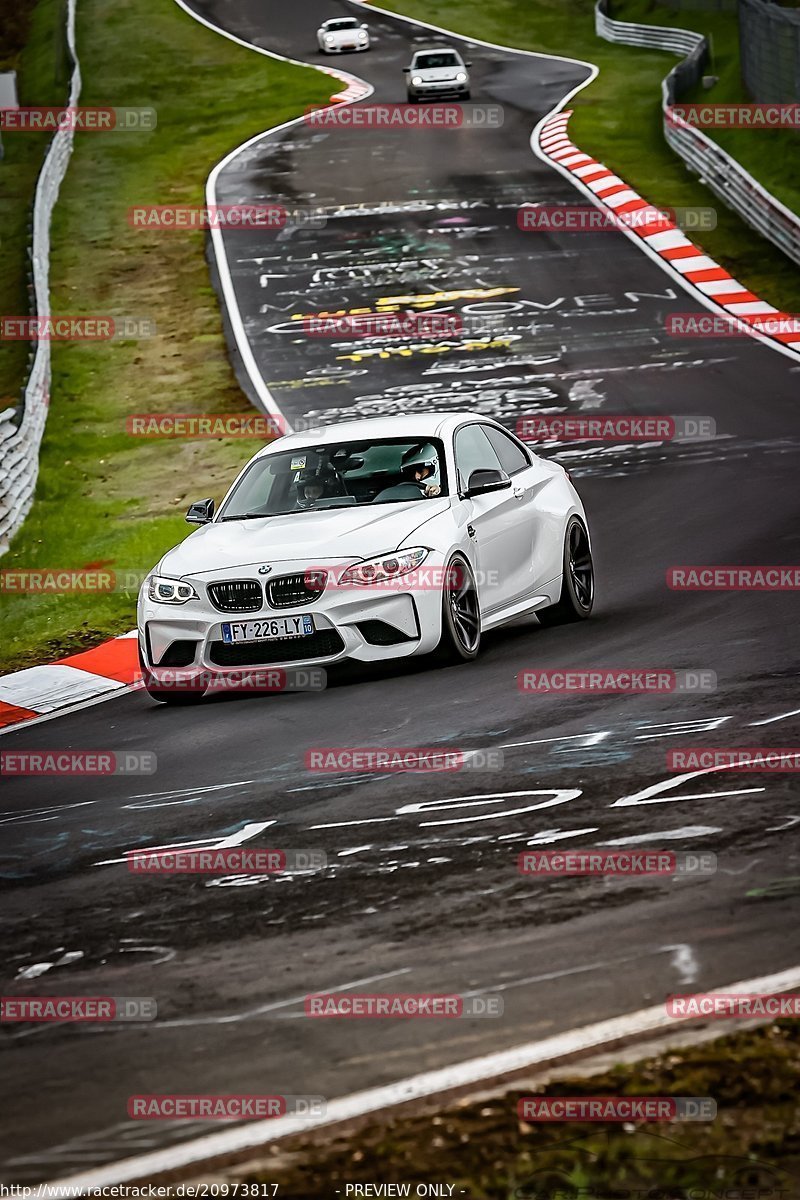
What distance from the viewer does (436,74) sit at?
46.2m

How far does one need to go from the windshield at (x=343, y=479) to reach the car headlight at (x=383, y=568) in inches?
32.9

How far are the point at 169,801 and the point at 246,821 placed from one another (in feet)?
2.59

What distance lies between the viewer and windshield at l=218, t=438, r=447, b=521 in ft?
37.8

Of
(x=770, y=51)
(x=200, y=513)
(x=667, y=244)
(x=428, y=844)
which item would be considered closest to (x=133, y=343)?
(x=667, y=244)

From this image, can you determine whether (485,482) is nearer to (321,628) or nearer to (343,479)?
(343,479)

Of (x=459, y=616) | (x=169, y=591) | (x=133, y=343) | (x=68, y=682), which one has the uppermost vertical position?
(x=169, y=591)

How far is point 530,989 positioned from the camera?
528 cm

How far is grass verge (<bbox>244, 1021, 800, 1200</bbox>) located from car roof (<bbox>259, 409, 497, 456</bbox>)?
7.56m

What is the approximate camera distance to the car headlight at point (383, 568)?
10.6 meters

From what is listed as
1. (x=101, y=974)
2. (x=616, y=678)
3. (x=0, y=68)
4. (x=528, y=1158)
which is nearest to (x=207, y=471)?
(x=616, y=678)

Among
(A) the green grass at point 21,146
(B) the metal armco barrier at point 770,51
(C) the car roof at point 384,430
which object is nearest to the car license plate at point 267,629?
(C) the car roof at point 384,430

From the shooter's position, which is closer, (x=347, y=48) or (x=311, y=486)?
(x=311, y=486)

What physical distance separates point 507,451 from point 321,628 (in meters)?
2.59

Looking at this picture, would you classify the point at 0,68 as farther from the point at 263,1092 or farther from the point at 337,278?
the point at 263,1092
